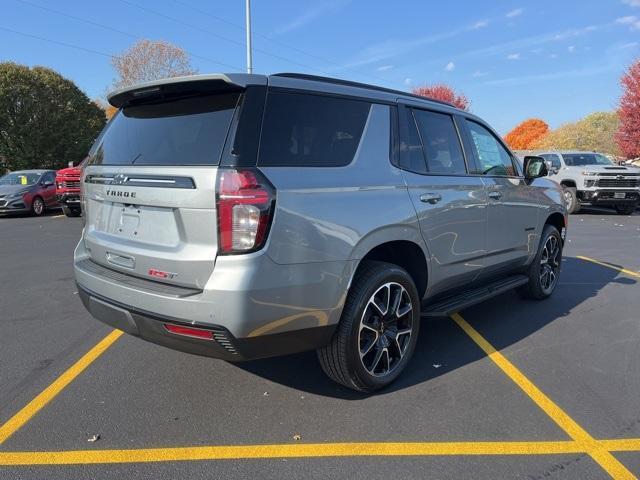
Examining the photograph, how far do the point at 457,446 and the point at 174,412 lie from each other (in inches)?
66.1

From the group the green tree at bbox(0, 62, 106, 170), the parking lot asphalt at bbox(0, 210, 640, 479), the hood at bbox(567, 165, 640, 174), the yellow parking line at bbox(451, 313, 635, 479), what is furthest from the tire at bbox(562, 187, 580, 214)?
the green tree at bbox(0, 62, 106, 170)

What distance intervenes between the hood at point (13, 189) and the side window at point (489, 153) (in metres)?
14.9

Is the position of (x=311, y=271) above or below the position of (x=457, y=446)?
above

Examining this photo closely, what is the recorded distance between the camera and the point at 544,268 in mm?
5473

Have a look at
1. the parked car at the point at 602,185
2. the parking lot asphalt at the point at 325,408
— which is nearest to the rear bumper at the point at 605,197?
the parked car at the point at 602,185

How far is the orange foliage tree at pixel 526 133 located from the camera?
70.2 metres

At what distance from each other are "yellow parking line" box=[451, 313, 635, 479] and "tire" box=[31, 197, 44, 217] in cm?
1512

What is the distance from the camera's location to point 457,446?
107 inches

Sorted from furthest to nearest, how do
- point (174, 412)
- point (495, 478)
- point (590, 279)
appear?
point (590, 279), point (174, 412), point (495, 478)

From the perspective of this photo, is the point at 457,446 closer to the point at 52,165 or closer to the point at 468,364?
the point at 468,364

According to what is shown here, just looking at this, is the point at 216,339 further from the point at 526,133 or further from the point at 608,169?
the point at 526,133

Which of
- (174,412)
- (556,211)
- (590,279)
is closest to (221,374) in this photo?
(174,412)

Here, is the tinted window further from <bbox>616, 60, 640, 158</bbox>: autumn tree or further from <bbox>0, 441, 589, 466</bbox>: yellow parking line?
<bbox>616, 60, 640, 158</bbox>: autumn tree

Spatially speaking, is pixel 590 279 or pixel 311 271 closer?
pixel 311 271
